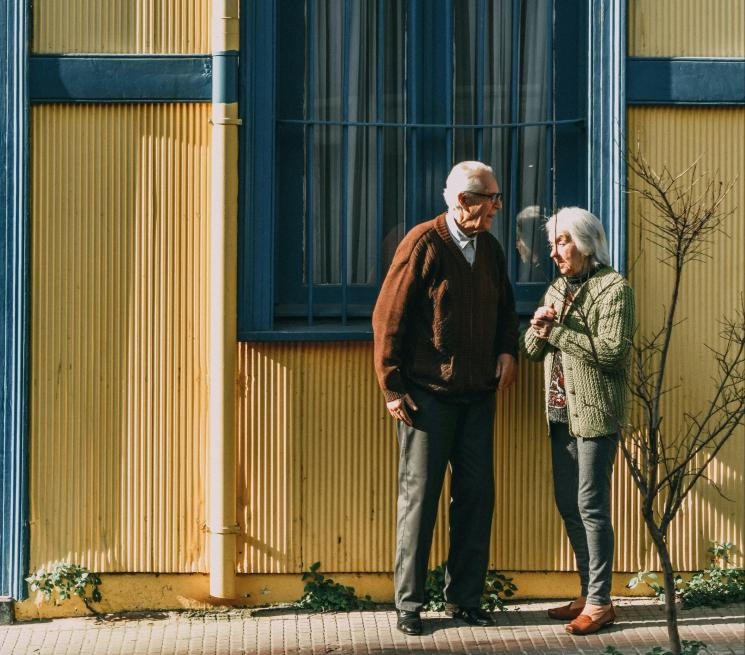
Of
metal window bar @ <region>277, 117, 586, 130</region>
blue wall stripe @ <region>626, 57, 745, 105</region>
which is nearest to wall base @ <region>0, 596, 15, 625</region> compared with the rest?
metal window bar @ <region>277, 117, 586, 130</region>

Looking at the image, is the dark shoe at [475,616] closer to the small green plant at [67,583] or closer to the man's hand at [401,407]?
the man's hand at [401,407]

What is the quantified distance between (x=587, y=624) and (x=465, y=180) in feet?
6.69

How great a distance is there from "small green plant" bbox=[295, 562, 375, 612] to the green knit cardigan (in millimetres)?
1346

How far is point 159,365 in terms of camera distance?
18.8 feet

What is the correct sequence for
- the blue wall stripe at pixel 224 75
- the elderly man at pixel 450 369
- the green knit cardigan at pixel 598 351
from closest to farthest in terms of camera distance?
the green knit cardigan at pixel 598 351 → the elderly man at pixel 450 369 → the blue wall stripe at pixel 224 75

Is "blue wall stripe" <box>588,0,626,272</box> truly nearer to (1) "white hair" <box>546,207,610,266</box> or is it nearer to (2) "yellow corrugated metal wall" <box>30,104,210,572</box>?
(1) "white hair" <box>546,207,610,266</box>

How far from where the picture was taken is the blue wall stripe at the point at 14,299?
18.3 feet

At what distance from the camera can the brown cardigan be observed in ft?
17.3

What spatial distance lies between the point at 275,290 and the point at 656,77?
209 centimetres

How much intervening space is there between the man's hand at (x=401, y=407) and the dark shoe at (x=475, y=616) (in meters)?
0.92

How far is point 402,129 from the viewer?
6004 millimetres

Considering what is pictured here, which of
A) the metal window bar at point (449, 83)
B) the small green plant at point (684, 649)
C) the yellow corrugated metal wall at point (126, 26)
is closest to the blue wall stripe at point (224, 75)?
the yellow corrugated metal wall at point (126, 26)

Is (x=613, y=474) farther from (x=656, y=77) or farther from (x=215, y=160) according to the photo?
(x=215, y=160)

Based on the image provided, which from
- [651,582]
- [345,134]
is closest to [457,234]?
[345,134]
